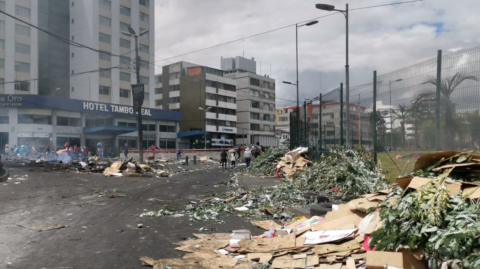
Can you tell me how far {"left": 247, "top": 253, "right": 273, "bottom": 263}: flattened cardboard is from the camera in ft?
16.1

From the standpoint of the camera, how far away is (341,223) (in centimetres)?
554

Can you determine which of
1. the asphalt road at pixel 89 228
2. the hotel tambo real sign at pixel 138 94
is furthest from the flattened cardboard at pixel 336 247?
the hotel tambo real sign at pixel 138 94

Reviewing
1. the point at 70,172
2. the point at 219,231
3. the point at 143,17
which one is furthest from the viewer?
the point at 143,17

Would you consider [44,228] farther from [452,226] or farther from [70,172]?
[70,172]

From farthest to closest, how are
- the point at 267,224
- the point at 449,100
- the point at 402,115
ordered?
the point at 402,115 < the point at 449,100 < the point at 267,224

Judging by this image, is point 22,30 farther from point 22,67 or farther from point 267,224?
point 267,224

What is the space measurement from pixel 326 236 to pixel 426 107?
502 centimetres

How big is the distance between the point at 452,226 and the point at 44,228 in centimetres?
673

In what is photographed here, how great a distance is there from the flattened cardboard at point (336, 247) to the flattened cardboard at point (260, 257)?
2.06 feet

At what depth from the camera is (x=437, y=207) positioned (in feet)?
13.5

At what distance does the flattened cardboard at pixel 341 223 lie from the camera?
17.7 feet

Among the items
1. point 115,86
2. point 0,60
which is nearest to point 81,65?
point 115,86

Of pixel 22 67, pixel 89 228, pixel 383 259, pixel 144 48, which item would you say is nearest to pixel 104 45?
pixel 144 48

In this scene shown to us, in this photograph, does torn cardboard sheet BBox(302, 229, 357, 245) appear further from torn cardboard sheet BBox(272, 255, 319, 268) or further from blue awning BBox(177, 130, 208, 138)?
blue awning BBox(177, 130, 208, 138)
